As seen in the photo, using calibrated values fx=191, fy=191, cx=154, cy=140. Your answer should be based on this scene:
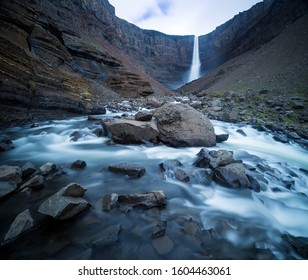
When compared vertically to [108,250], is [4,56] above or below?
above

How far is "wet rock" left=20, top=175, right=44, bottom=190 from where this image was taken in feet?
9.04

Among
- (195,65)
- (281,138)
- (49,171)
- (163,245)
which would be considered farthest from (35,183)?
(195,65)

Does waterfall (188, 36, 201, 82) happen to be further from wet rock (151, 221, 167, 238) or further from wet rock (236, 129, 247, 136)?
wet rock (151, 221, 167, 238)

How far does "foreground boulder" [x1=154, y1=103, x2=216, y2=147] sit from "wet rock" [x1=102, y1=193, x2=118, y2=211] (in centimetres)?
283

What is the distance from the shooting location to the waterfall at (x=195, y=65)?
218ft

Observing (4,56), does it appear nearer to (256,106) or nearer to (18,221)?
(18,221)

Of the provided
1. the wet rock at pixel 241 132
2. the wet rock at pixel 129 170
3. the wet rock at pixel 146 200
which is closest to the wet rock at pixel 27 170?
the wet rock at pixel 129 170

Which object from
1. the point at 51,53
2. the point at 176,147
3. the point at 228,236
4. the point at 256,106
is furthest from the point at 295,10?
the point at 228,236

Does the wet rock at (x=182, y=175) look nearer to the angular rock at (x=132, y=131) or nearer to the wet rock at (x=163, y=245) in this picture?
the wet rock at (x=163, y=245)

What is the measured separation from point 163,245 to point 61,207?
3.99ft

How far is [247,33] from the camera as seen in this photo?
157 ft

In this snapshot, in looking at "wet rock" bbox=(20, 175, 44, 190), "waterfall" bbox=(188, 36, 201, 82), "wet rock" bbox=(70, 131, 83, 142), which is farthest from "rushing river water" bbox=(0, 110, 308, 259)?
"waterfall" bbox=(188, 36, 201, 82)

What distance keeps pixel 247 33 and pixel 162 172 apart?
2243 inches

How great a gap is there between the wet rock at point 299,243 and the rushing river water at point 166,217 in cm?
5
